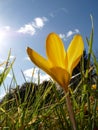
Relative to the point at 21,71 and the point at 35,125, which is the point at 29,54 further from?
the point at 21,71

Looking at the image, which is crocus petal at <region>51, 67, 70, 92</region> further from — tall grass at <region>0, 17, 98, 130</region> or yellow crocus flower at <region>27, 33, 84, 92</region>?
tall grass at <region>0, 17, 98, 130</region>

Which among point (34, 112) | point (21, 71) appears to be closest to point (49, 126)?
point (34, 112)

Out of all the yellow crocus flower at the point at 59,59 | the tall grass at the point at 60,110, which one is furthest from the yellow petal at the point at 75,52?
the tall grass at the point at 60,110

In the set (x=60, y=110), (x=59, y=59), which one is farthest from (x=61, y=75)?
(x=60, y=110)

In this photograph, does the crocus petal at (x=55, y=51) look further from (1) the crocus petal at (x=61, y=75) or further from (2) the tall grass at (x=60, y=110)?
(2) the tall grass at (x=60, y=110)

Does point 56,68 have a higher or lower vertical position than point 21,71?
lower

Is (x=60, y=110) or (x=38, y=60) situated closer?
(x=38, y=60)

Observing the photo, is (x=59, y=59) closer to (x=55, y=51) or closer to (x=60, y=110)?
(x=55, y=51)
